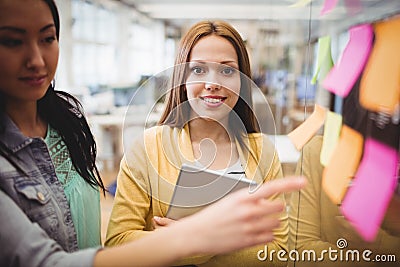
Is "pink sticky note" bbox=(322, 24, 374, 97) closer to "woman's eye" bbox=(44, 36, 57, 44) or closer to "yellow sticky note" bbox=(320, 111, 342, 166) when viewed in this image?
"yellow sticky note" bbox=(320, 111, 342, 166)

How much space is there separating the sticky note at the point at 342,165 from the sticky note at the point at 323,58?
3.8 inches

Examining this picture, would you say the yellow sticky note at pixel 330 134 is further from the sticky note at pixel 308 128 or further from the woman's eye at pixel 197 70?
the woman's eye at pixel 197 70

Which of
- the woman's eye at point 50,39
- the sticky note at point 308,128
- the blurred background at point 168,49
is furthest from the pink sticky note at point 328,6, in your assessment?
the woman's eye at point 50,39

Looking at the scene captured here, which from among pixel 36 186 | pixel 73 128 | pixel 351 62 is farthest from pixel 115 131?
pixel 351 62

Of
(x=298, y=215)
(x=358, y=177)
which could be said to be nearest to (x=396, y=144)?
(x=358, y=177)

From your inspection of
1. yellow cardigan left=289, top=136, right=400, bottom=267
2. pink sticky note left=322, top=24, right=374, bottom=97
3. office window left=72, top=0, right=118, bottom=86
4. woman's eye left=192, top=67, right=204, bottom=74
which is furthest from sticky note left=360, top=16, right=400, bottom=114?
office window left=72, top=0, right=118, bottom=86

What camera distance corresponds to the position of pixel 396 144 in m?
0.67

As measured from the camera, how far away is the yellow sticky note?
69cm

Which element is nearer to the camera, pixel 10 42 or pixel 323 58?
pixel 10 42

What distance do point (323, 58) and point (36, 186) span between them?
487mm

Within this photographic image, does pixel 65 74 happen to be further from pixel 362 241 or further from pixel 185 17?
pixel 362 241

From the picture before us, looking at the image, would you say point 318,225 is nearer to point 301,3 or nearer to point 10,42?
point 301,3

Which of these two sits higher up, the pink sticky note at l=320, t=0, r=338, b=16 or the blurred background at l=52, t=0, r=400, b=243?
the pink sticky note at l=320, t=0, r=338, b=16

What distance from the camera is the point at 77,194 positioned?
0.63m
